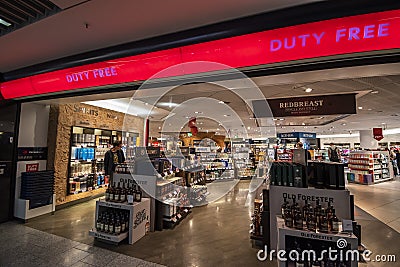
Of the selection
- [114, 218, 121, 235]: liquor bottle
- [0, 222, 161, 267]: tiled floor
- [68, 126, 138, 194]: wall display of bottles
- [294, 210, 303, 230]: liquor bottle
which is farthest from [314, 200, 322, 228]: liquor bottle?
[68, 126, 138, 194]: wall display of bottles

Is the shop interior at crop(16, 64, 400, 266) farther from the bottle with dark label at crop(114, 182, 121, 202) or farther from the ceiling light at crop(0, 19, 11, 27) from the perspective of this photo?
the ceiling light at crop(0, 19, 11, 27)

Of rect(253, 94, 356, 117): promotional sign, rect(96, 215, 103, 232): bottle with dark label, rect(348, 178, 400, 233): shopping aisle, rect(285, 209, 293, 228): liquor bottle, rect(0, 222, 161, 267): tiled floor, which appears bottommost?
rect(348, 178, 400, 233): shopping aisle

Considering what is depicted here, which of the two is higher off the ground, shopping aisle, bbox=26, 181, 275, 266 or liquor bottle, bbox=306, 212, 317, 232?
liquor bottle, bbox=306, 212, 317, 232

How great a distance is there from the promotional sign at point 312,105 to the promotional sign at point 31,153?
5.30 m

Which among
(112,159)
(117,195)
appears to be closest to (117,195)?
(117,195)

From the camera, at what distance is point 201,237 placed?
362 centimetres

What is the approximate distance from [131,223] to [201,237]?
4.13 ft

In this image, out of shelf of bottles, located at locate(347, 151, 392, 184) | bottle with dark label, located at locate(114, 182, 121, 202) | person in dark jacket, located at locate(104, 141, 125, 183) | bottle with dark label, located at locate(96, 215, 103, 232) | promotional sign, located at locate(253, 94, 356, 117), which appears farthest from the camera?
shelf of bottles, located at locate(347, 151, 392, 184)

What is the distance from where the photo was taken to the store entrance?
416cm

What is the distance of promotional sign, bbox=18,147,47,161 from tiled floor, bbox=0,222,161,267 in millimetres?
1601

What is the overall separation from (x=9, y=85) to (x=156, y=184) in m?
3.35

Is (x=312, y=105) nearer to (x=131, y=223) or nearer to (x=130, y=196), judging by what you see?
(x=130, y=196)

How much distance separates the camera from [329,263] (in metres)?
2.06

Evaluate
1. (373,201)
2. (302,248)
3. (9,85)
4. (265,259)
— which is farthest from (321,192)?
(373,201)
